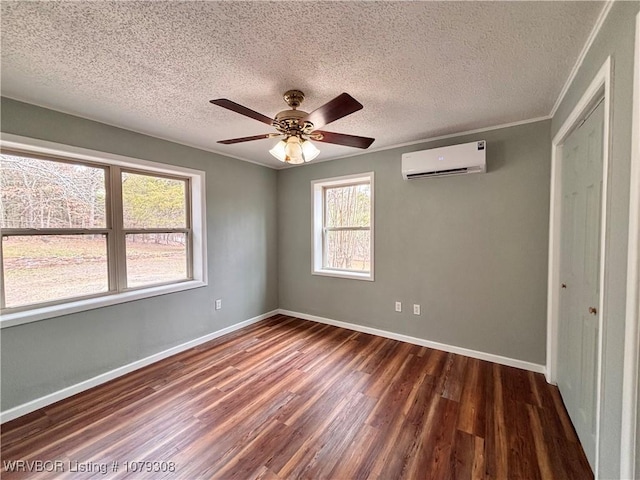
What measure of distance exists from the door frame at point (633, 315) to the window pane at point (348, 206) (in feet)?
8.67

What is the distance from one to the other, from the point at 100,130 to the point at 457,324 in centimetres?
403

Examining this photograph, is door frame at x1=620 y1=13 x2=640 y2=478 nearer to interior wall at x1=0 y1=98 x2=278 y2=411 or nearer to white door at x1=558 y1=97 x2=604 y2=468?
white door at x1=558 y1=97 x2=604 y2=468

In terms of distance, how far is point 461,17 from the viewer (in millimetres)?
1239

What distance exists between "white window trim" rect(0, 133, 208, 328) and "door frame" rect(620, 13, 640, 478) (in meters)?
3.38

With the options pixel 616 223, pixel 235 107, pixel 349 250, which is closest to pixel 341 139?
pixel 235 107

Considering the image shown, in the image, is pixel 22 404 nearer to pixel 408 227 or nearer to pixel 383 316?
pixel 383 316

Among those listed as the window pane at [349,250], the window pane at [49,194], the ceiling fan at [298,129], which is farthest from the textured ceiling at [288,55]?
the window pane at [349,250]

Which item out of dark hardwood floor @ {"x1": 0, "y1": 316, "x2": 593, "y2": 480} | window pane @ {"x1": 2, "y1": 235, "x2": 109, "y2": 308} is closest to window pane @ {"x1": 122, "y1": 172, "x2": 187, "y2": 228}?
window pane @ {"x1": 2, "y1": 235, "x2": 109, "y2": 308}

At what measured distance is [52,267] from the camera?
2229 mm

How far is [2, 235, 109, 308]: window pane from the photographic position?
2043 mm

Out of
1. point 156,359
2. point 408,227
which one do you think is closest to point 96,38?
point 156,359

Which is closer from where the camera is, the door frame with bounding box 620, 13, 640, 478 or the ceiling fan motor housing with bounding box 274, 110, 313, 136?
the door frame with bounding box 620, 13, 640, 478

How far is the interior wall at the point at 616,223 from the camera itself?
102cm

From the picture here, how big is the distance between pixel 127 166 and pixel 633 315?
365 centimetres
